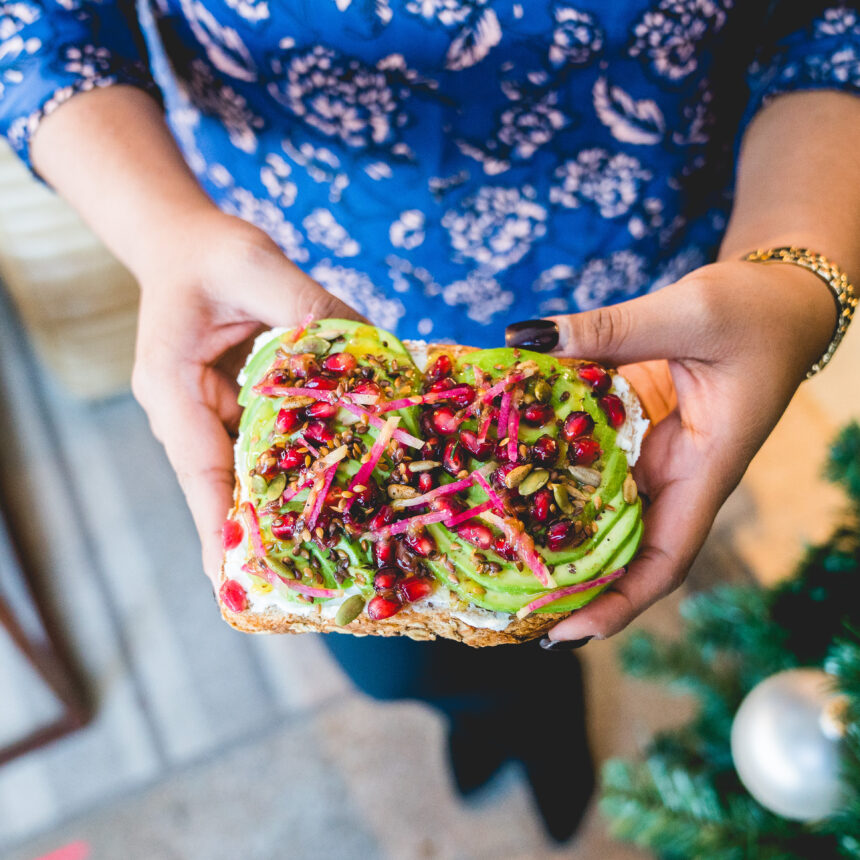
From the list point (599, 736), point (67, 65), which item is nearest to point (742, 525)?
point (599, 736)

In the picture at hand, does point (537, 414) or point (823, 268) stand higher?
point (823, 268)

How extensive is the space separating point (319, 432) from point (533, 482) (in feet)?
1.52

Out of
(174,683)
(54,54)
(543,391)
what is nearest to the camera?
(543,391)

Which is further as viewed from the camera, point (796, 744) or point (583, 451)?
point (796, 744)

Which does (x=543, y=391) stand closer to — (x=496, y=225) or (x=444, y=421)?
(x=444, y=421)

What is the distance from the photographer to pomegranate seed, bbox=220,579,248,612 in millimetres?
1590

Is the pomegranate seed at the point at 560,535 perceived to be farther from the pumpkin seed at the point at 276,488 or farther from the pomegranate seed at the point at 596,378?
the pumpkin seed at the point at 276,488

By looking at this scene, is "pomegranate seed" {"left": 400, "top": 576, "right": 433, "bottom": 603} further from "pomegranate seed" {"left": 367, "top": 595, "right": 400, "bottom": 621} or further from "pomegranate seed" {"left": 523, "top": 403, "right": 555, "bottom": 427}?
"pomegranate seed" {"left": 523, "top": 403, "right": 555, "bottom": 427}

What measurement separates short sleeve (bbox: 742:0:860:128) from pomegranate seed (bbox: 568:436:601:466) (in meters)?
1.07

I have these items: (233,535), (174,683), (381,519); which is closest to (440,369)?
(381,519)

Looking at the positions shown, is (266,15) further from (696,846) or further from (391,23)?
(696,846)

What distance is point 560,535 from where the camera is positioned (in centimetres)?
144

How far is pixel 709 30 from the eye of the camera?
5.10 ft

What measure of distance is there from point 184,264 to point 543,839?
267cm
